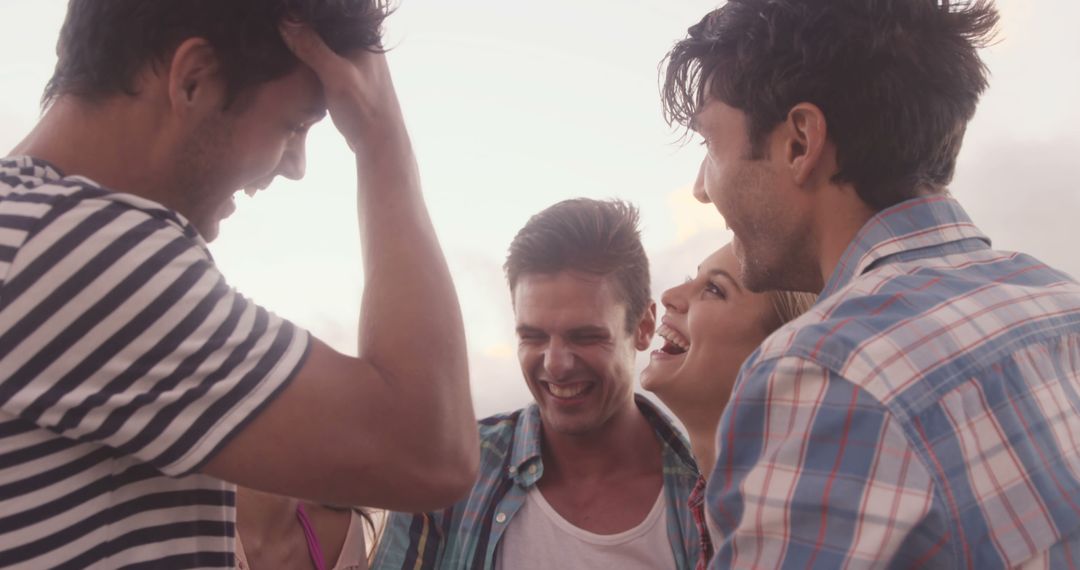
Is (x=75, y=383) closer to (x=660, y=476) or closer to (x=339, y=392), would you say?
(x=339, y=392)

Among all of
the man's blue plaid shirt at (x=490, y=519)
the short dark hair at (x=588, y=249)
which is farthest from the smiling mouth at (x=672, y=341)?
the short dark hair at (x=588, y=249)

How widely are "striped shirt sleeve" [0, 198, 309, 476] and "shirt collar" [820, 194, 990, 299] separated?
103cm

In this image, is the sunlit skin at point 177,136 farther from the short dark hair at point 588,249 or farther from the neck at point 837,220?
the short dark hair at point 588,249

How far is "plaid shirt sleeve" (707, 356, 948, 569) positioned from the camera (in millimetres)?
1246

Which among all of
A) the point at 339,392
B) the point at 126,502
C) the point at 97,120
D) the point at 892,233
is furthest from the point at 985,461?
the point at 97,120

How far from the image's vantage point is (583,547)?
310 cm

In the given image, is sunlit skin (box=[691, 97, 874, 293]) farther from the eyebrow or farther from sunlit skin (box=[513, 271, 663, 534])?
sunlit skin (box=[513, 271, 663, 534])

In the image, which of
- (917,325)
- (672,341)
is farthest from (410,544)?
(917,325)

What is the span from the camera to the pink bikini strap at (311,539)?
10.3ft

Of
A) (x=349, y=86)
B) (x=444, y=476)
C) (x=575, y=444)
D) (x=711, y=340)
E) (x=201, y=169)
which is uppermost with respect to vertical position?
(x=349, y=86)

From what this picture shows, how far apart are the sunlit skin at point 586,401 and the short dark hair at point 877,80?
66.7 inches

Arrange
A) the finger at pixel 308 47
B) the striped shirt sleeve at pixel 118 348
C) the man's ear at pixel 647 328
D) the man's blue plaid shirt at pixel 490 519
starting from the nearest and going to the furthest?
1. the striped shirt sleeve at pixel 118 348
2. the finger at pixel 308 47
3. the man's blue plaid shirt at pixel 490 519
4. the man's ear at pixel 647 328

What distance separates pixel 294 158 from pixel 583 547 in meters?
1.94

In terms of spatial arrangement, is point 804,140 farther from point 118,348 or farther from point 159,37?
point 118,348
